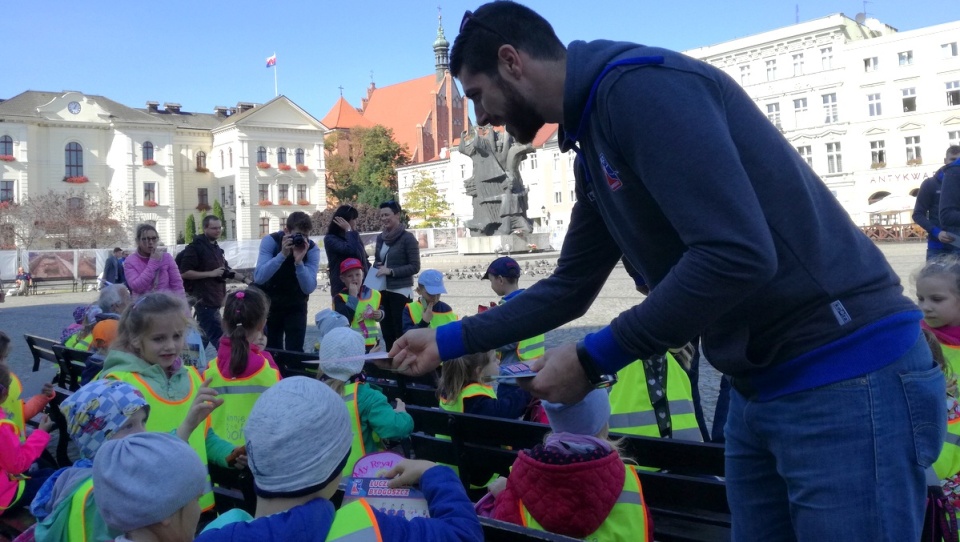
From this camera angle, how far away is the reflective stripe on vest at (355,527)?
1.88 m

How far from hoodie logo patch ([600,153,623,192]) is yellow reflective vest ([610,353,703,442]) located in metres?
2.19

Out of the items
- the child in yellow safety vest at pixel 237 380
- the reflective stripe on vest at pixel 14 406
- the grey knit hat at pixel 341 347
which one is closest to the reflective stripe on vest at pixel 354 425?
the grey knit hat at pixel 341 347

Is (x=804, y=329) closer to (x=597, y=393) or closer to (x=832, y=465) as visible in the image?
(x=832, y=465)

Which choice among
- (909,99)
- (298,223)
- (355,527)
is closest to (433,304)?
(298,223)

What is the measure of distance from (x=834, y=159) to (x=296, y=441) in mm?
64968

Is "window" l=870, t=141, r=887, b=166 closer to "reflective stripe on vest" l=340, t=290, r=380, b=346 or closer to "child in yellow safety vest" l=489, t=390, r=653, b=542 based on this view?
"reflective stripe on vest" l=340, t=290, r=380, b=346

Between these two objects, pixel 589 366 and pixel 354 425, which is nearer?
pixel 589 366

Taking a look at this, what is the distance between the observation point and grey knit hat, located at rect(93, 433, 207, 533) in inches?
87.0

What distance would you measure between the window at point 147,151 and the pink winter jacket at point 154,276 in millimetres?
69460

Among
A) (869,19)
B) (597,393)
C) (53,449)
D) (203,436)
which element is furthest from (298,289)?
(869,19)

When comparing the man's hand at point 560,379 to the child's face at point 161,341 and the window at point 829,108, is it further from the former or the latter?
the window at point 829,108

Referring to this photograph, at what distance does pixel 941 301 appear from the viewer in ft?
12.3

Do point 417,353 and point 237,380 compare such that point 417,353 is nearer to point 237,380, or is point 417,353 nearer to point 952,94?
point 237,380

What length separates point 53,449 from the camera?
22.1 ft
